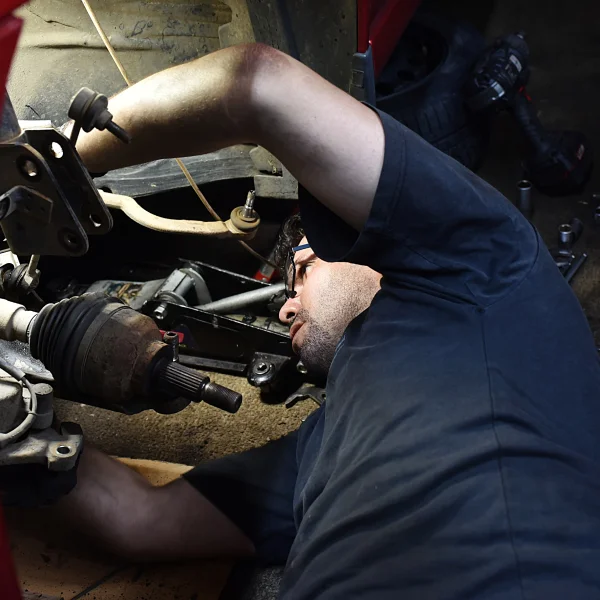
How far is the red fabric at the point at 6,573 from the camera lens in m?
0.58

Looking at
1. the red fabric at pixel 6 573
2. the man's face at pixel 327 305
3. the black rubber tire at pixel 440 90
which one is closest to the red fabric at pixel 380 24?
the black rubber tire at pixel 440 90

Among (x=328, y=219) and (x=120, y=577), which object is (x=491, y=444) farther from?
(x=120, y=577)

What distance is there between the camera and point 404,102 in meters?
2.23

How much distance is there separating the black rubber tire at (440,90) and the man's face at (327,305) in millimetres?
1072

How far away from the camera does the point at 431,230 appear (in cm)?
90

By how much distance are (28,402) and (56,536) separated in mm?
614

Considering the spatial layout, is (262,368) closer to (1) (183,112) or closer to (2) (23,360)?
(2) (23,360)

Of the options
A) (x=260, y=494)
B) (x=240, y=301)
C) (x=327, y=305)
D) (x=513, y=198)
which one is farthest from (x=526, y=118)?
(x=260, y=494)

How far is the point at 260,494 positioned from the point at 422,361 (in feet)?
1.83

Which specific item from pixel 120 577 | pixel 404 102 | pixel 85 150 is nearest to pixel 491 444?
pixel 85 150

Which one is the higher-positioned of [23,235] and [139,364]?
[23,235]

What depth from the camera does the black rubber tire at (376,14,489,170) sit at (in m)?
2.23

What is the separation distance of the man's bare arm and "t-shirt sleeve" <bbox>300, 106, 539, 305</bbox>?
0.09 ft

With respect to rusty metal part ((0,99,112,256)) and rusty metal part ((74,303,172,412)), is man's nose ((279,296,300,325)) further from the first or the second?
rusty metal part ((0,99,112,256))
